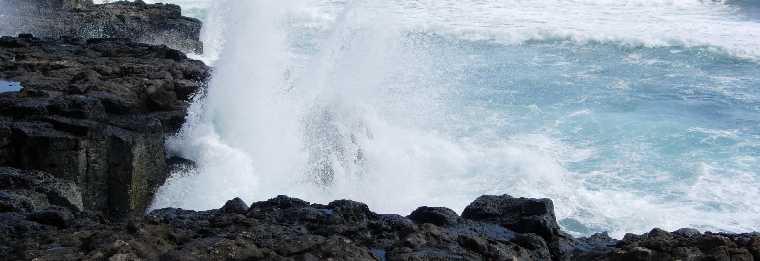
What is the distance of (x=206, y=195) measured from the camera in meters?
9.47

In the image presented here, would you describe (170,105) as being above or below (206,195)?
above

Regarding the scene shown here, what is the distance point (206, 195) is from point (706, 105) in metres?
9.37

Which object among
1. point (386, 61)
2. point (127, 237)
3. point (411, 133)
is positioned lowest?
point (127, 237)

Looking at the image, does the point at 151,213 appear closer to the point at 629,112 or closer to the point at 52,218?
the point at 52,218

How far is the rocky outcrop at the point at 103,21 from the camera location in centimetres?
1571

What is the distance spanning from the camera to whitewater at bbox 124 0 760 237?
10.2 meters

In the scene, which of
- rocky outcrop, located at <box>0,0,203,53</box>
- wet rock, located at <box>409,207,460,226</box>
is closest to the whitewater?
rocky outcrop, located at <box>0,0,203,53</box>

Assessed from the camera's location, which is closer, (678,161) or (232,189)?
(232,189)

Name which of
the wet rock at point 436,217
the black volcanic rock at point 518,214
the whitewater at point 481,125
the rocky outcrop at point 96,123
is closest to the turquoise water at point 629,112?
the whitewater at point 481,125

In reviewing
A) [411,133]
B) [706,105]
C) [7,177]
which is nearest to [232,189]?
[7,177]

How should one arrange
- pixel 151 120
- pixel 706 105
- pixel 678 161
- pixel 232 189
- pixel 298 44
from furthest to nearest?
pixel 298 44 → pixel 706 105 → pixel 678 161 → pixel 232 189 → pixel 151 120

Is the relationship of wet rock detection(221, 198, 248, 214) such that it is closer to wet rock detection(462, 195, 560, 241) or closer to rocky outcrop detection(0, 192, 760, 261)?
rocky outcrop detection(0, 192, 760, 261)

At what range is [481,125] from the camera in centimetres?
1373

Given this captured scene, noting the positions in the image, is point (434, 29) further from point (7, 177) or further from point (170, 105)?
point (7, 177)
